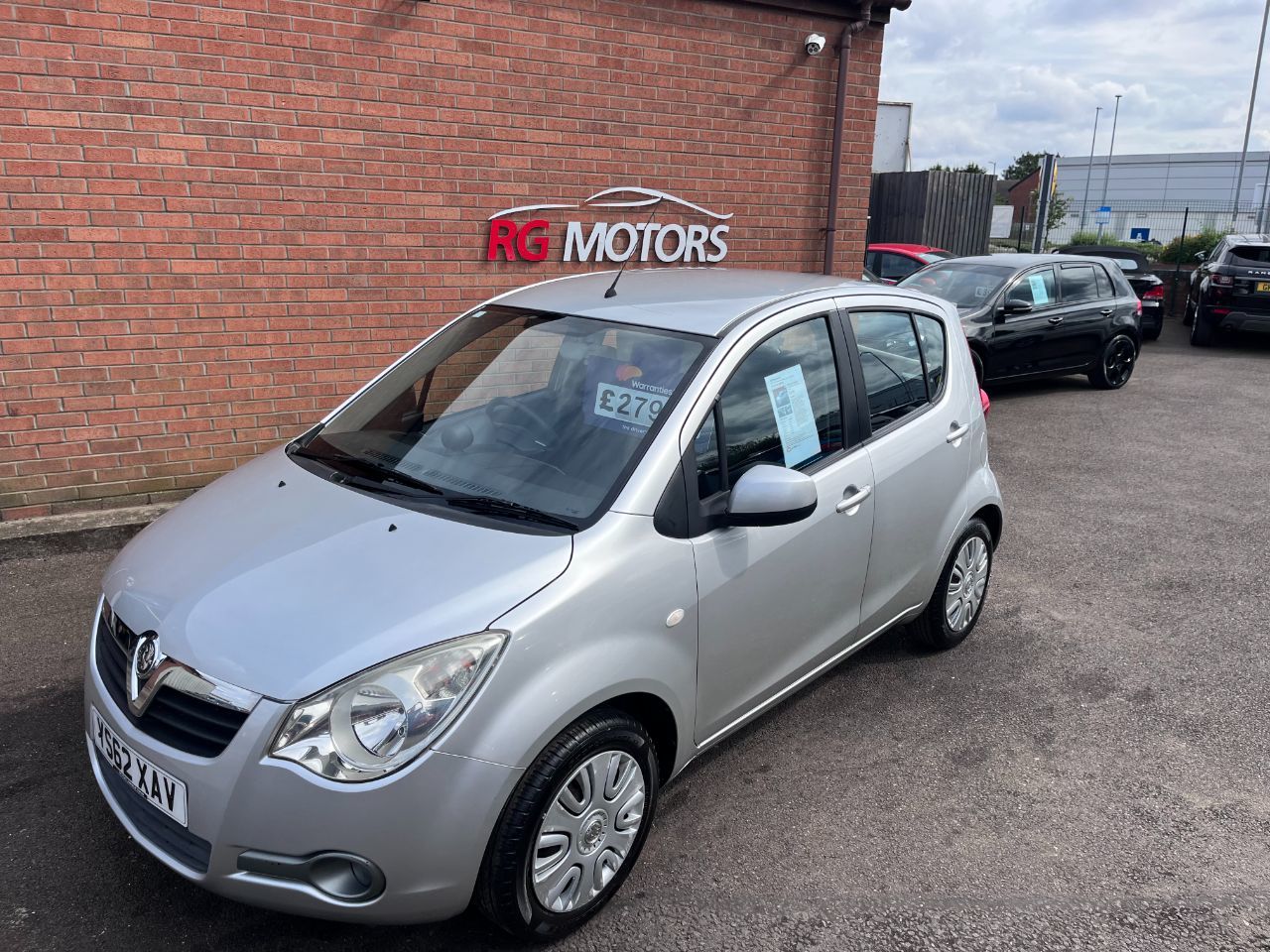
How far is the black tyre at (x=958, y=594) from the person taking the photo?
438cm

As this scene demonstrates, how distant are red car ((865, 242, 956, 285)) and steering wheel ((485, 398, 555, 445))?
1142cm

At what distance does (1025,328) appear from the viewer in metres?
10.7

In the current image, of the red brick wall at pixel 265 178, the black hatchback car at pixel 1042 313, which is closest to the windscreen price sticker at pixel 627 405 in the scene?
the red brick wall at pixel 265 178

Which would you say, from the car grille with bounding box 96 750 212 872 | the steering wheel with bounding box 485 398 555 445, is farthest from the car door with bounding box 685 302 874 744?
the car grille with bounding box 96 750 212 872

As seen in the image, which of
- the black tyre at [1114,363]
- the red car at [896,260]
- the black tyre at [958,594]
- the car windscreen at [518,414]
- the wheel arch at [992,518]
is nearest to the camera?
the car windscreen at [518,414]

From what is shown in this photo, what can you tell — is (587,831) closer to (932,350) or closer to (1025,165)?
(932,350)

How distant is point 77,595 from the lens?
492cm

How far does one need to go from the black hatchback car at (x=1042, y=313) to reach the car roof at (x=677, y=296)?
685 cm

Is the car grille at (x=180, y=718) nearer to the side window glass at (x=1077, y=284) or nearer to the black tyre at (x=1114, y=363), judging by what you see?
the side window glass at (x=1077, y=284)

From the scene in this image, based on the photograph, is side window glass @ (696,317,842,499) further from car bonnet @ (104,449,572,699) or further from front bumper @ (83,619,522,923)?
front bumper @ (83,619,522,923)

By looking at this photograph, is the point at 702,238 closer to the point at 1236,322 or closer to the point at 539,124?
the point at 539,124

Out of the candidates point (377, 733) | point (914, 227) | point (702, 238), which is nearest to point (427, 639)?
point (377, 733)

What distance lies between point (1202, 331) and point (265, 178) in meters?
14.4

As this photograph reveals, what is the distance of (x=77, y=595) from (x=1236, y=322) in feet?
48.7
